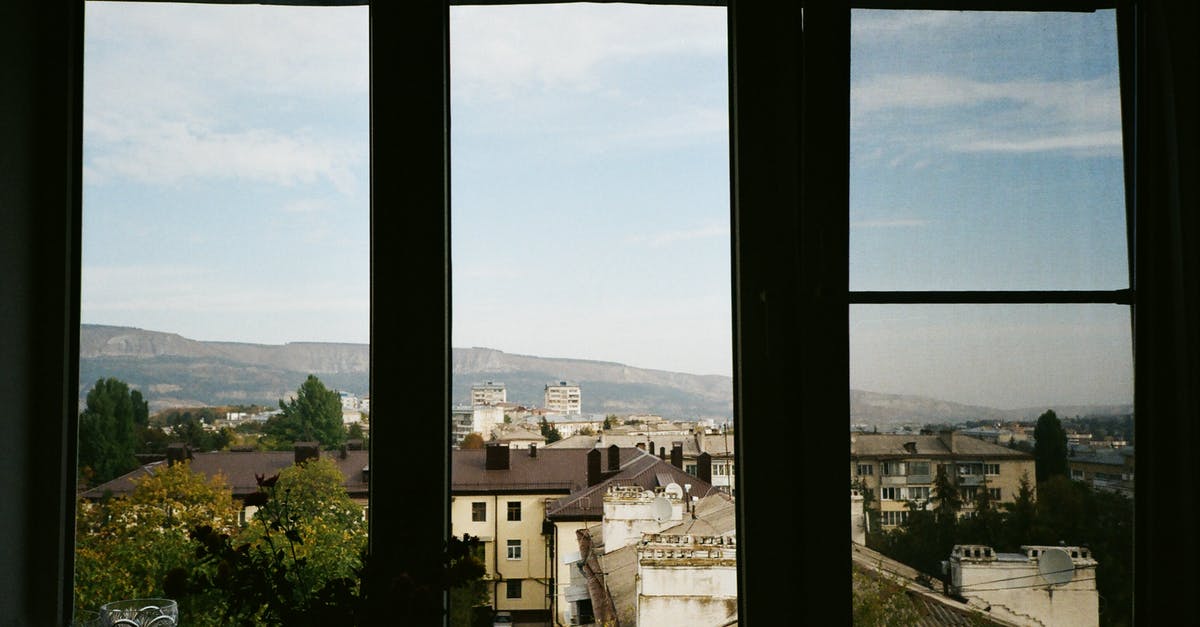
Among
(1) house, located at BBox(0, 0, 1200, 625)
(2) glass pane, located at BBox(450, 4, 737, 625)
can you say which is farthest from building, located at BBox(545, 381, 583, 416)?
(1) house, located at BBox(0, 0, 1200, 625)

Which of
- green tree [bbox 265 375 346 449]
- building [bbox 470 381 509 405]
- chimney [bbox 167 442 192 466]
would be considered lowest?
chimney [bbox 167 442 192 466]

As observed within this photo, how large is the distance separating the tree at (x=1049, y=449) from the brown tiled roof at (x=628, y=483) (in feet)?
2.35

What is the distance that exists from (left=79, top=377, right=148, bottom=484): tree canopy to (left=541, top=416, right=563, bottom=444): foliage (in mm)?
906

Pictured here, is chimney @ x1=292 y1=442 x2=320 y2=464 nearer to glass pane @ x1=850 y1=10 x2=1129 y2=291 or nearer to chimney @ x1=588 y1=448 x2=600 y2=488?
chimney @ x1=588 y1=448 x2=600 y2=488

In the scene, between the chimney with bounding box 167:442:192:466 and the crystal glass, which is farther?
the chimney with bounding box 167:442:192:466

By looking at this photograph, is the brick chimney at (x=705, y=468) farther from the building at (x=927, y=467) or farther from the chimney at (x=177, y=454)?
the chimney at (x=177, y=454)


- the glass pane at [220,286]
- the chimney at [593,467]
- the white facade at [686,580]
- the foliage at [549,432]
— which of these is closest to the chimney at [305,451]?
the glass pane at [220,286]

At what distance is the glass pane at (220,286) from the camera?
5.70ft

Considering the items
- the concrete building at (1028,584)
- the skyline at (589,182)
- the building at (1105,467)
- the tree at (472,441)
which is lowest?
the concrete building at (1028,584)

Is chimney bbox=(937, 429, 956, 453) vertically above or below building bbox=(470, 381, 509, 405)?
below

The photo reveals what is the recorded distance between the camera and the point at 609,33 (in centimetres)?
184

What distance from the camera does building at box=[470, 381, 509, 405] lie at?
174 cm

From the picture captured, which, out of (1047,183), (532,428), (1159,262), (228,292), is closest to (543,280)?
(532,428)

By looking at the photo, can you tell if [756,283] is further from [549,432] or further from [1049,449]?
[1049,449]
